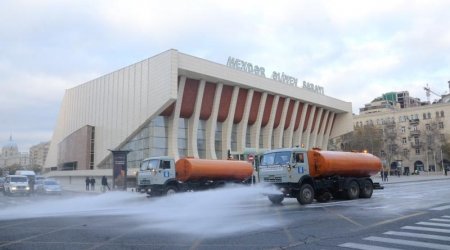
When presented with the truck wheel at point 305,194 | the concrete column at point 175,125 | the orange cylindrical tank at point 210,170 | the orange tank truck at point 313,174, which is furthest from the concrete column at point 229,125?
the truck wheel at point 305,194

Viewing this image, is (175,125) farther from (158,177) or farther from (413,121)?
(413,121)

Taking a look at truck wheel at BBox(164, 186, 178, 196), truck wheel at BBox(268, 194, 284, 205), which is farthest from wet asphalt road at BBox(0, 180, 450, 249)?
truck wheel at BBox(164, 186, 178, 196)

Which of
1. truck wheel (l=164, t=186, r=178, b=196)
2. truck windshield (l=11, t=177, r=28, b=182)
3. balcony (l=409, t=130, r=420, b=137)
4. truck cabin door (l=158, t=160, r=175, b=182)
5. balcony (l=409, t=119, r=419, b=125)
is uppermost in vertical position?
balcony (l=409, t=119, r=419, b=125)

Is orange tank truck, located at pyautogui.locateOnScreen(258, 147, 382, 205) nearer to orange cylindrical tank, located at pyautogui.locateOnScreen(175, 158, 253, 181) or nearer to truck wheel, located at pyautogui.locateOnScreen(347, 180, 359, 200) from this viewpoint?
truck wheel, located at pyautogui.locateOnScreen(347, 180, 359, 200)

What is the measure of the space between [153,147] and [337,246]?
42734 millimetres

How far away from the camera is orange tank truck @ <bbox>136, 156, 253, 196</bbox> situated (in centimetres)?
2489

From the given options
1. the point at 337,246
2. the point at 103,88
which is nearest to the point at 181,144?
the point at 103,88

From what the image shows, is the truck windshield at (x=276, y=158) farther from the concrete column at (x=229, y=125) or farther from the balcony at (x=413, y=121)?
the balcony at (x=413, y=121)

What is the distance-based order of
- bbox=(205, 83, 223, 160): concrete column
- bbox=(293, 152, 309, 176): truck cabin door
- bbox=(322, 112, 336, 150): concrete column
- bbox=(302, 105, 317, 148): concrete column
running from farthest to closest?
bbox=(322, 112, 336, 150): concrete column, bbox=(302, 105, 317, 148): concrete column, bbox=(205, 83, 223, 160): concrete column, bbox=(293, 152, 309, 176): truck cabin door

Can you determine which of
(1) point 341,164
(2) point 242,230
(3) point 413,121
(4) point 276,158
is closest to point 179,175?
(4) point 276,158

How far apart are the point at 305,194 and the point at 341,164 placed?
125 inches

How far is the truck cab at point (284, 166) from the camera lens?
19.8 meters

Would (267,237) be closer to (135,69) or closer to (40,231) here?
(40,231)

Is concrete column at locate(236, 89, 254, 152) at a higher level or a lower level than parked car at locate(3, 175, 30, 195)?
higher
